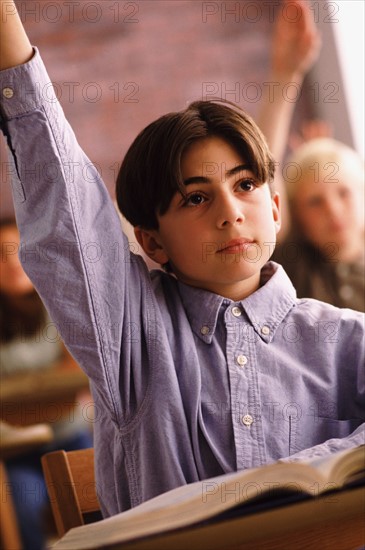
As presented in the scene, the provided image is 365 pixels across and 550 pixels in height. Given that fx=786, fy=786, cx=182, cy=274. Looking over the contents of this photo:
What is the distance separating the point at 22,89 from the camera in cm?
85

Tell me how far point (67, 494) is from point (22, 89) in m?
0.51

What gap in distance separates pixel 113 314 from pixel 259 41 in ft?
10.9

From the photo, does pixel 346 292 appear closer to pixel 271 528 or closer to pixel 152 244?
pixel 152 244

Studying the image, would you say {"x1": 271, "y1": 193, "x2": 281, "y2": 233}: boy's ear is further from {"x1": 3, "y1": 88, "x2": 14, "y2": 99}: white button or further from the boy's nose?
{"x1": 3, "y1": 88, "x2": 14, "y2": 99}: white button

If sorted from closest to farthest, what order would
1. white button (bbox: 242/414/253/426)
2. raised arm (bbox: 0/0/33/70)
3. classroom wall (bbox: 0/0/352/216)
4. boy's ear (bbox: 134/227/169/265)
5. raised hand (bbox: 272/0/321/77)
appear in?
raised arm (bbox: 0/0/33/70) < white button (bbox: 242/414/253/426) < boy's ear (bbox: 134/227/169/265) < raised hand (bbox: 272/0/321/77) < classroom wall (bbox: 0/0/352/216)

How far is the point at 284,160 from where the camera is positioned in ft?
13.0

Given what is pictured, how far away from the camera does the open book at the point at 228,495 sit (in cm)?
60

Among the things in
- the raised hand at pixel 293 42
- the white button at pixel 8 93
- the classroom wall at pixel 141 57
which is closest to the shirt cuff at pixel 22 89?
the white button at pixel 8 93

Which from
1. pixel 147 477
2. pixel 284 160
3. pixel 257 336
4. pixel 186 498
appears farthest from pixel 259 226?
pixel 284 160

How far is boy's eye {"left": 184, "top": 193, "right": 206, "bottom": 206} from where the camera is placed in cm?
100

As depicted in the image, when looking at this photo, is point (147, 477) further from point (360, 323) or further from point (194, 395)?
point (360, 323)

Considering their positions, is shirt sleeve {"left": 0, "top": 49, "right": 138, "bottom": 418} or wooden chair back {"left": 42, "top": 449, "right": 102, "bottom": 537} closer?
shirt sleeve {"left": 0, "top": 49, "right": 138, "bottom": 418}

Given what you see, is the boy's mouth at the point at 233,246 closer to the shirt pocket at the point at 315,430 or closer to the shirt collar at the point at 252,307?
the shirt collar at the point at 252,307

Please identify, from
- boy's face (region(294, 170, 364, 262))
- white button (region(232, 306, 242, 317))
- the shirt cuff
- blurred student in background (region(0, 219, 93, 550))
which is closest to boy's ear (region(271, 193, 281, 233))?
white button (region(232, 306, 242, 317))
